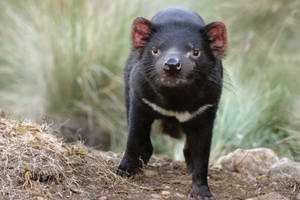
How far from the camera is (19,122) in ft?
11.1

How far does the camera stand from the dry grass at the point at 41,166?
9.06 feet

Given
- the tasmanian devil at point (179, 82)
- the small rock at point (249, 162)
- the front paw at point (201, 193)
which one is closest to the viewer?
the tasmanian devil at point (179, 82)

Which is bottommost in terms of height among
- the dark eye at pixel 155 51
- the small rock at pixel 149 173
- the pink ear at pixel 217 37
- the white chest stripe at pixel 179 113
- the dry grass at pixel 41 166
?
the small rock at pixel 149 173

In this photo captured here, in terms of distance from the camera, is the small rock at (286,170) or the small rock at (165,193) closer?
the small rock at (165,193)

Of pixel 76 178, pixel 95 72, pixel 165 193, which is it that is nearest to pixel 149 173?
pixel 165 193

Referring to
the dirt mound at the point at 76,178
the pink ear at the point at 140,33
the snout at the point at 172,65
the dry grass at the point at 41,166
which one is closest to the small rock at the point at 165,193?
the dirt mound at the point at 76,178

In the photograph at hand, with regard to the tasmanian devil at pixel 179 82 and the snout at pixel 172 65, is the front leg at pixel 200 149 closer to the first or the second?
the tasmanian devil at pixel 179 82

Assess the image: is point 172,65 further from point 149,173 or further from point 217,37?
point 149,173

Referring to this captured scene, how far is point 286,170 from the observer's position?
379 centimetres

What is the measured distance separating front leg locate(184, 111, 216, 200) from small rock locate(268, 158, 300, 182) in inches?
31.4

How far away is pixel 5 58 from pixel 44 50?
0.89m

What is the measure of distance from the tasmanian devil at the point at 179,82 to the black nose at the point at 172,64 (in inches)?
1.1

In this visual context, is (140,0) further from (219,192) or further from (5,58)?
(219,192)

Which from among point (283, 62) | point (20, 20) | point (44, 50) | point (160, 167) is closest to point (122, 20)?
point (44, 50)
